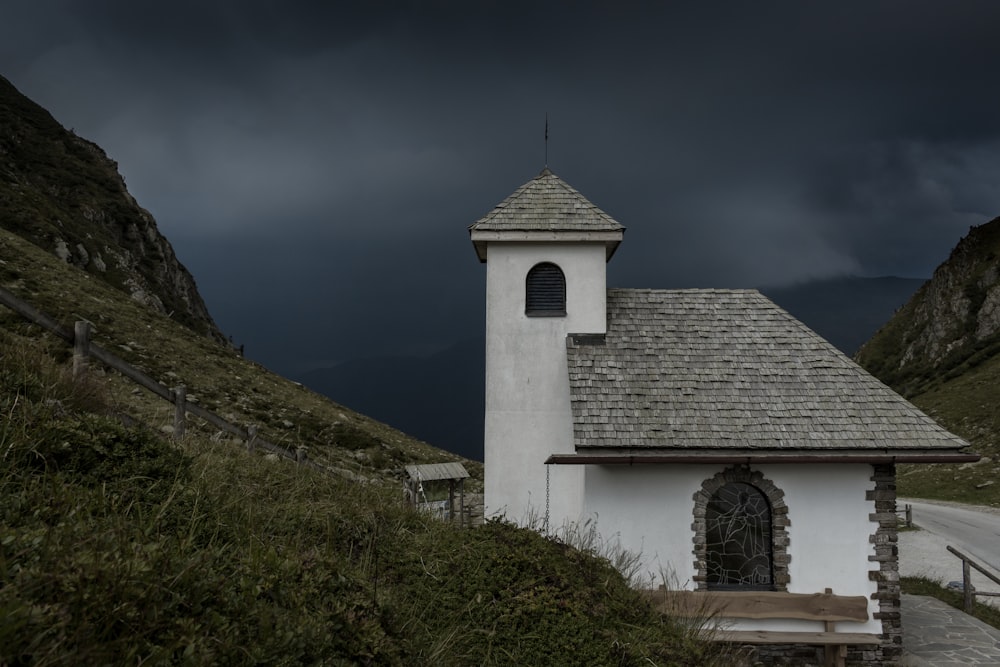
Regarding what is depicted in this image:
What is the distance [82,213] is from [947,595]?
54.2m

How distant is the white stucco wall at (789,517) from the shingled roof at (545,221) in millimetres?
5106

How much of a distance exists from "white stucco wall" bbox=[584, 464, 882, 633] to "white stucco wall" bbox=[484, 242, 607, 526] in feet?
4.71

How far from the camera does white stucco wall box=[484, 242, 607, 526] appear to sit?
13078 millimetres

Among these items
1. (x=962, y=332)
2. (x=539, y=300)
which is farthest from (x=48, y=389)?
(x=962, y=332)

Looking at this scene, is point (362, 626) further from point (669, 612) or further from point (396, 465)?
point (396, 465)

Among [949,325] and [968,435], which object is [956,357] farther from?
[968,435]

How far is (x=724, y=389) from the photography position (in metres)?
12.3

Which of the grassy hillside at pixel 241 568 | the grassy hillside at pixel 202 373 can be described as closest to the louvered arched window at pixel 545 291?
the grassy hillside at pixel 241 568

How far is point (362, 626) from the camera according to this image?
13.4 ft

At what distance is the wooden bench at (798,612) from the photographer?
412 inches

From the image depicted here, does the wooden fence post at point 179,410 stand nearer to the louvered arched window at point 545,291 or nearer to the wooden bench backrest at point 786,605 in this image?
the louvered arched window at point 545,291

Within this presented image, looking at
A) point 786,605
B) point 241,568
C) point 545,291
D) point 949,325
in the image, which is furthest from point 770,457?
point 949,325

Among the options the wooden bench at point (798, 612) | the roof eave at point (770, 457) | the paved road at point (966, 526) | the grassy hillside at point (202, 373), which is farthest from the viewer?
the grassy hillside at point (202, 373)

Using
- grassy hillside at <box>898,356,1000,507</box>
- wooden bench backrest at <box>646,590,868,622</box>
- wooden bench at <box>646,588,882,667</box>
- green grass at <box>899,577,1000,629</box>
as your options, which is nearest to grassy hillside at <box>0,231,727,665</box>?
wooden bench backrest at <box>646,590,868,622</box>
